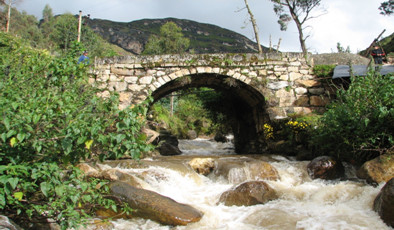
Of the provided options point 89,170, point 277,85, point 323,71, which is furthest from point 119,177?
point 323,71

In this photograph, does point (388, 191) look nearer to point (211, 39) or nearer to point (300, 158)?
point (300, 158)

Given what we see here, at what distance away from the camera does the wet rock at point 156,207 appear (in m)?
3.66

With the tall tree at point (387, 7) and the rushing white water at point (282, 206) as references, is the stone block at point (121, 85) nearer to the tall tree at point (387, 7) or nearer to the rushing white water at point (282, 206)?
the rushing white water at point (282, 206)

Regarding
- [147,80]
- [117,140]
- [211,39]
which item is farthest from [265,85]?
[211,39]

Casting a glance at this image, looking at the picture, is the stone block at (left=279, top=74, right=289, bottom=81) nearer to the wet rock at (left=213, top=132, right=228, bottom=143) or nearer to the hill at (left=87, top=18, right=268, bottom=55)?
the wet rock at (left=213, top=132, right=228, bottom=143)

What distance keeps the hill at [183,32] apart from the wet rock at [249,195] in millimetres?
53539

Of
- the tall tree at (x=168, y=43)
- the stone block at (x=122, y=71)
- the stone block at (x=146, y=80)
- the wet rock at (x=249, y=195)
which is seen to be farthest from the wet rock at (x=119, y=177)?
the tall tree at (x=168, y=43)

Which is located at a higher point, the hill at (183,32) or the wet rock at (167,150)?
the hill at (183,32)

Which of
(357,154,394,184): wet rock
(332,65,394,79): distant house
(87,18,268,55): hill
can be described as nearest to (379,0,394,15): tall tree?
(332,65,394,79): distant house

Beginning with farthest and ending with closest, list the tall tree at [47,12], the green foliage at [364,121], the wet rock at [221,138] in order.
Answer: the tall tree at [47,12] → the wet rock at [221,138] → the green foliage at [364,121]

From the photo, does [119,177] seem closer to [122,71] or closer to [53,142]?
[53,142]

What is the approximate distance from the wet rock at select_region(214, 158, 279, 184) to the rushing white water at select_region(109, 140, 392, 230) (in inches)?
5.3

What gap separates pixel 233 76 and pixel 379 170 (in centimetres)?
428

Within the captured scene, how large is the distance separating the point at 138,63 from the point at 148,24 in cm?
7687
